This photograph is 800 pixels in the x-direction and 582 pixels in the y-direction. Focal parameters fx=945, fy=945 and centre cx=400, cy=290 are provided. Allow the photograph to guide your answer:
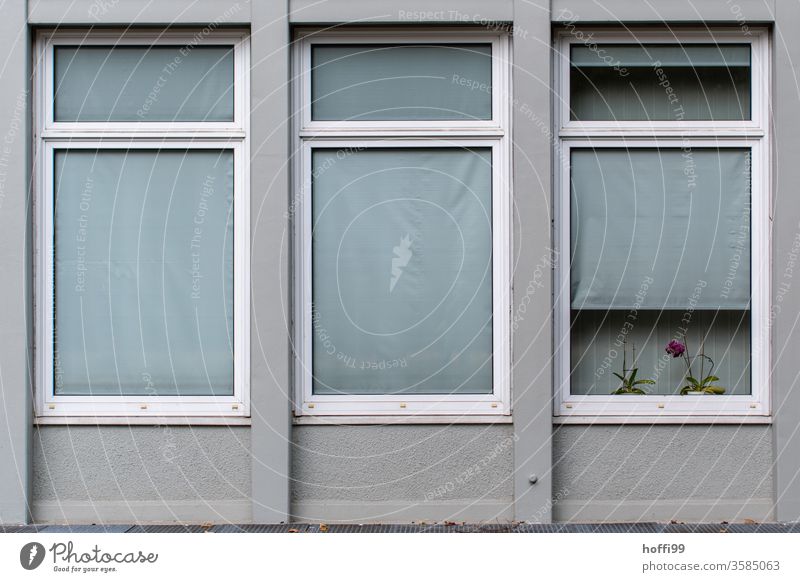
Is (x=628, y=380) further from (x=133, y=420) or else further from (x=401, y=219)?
(x=133, y=420)

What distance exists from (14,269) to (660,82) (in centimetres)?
470

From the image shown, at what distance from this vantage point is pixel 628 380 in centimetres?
670

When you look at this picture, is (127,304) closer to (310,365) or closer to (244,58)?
(310,365)

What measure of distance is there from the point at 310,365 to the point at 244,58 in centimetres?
220

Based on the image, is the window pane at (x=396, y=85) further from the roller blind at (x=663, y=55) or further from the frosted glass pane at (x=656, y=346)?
the frosted glass pane at (x=656, y=346)

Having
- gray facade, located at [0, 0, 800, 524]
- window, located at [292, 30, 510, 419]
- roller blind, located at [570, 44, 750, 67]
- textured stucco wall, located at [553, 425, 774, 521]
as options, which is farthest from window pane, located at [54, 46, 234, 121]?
textured stucco wall, located at [553, 425, 774, 521]

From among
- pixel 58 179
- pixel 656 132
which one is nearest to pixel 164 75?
pixel 58 179

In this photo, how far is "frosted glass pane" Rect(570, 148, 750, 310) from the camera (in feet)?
21.8

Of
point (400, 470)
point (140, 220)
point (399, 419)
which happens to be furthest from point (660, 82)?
point (140, 220)

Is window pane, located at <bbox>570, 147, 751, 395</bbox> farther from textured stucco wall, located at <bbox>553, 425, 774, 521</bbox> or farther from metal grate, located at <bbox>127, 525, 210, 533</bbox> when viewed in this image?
metal grate, located at <bbox>127, 525, 210, 533</bbox>

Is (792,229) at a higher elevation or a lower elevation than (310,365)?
higher

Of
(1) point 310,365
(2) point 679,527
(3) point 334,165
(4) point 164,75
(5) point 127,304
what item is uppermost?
(4) point 164,75

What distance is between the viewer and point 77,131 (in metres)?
6.64

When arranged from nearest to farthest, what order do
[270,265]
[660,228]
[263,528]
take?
[263,528] → [270,265] → [660,228]
